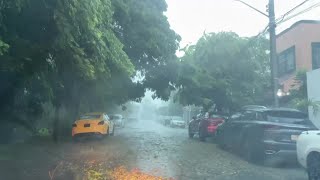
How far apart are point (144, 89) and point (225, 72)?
5.93 metres

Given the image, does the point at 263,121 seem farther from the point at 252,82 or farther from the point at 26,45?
the point at 252,82

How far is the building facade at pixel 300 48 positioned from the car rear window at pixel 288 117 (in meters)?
14.5

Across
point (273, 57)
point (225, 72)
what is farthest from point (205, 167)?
point (225, 72)

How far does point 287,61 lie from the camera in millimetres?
30844

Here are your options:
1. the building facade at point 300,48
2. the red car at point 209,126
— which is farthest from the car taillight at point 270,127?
the building facade at point 300,48

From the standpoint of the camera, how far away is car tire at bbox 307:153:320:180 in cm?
931

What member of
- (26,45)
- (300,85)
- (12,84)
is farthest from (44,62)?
(300,85)

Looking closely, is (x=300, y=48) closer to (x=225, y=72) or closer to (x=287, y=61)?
(x=287, y=61)

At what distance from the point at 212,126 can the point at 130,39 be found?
6.56 meters

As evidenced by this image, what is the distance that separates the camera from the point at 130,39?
23.7 m

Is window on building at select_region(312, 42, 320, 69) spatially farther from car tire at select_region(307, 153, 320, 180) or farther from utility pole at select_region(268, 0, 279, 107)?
car tire at select_region(307, 153, 320, 180)

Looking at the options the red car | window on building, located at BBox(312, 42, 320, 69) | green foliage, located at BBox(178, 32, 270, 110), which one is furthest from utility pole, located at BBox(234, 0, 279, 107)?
window on building, located at BBox(312, 42, 320, 69)

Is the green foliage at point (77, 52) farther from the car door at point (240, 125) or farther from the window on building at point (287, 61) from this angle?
the window on building at point (287, 61)

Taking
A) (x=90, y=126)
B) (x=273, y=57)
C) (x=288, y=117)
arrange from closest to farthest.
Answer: (x=288, y=117) → (x=273, y=57) → (x=90, y=126)
